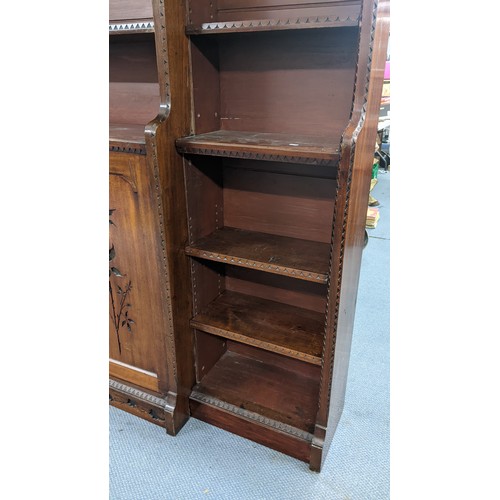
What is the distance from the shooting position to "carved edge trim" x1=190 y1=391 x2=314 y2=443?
1.41 m

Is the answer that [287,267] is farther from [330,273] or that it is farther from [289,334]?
[289,334]

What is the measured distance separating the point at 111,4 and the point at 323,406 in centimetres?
153

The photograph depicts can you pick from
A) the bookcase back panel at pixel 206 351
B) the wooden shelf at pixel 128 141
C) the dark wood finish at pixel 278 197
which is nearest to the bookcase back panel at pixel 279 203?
the dark wood finish at pixel 278 197

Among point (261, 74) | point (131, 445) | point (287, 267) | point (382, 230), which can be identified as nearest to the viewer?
point (287, 267)

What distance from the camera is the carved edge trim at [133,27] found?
45.0 inches

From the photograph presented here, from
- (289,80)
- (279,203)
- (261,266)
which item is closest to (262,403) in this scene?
(261,266)

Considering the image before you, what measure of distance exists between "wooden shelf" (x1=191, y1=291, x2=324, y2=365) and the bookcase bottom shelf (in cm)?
30

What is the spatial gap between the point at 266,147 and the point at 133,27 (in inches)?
21.5

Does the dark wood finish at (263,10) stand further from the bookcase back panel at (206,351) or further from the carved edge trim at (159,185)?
the bookcase back panel at (206,351)

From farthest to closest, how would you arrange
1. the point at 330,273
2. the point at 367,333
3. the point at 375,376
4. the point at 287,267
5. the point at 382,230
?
the point at 382,230, the point at 367,333, the point at 375,376, the point at 287,267, the point at 330,273

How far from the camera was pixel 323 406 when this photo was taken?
1.33 m

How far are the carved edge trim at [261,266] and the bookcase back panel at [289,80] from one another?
1.51ft

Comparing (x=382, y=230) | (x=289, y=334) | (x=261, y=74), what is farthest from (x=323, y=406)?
(x=382, y=230)

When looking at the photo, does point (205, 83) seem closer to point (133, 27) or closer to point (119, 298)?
point (133, 27)
